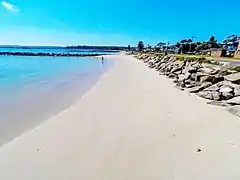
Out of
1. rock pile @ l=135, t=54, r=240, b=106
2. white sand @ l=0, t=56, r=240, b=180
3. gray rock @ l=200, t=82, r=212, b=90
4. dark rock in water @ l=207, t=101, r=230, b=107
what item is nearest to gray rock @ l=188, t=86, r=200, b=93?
rock pile @ l=135, t=54, r=240, b=106

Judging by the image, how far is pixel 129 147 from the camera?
5789 millimetres

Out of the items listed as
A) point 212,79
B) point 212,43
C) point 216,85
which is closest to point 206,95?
point 216,85

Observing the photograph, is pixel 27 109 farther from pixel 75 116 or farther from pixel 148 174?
pixel 148 174

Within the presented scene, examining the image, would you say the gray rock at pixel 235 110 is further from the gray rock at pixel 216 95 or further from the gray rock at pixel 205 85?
the gray rock at pixel 205 85

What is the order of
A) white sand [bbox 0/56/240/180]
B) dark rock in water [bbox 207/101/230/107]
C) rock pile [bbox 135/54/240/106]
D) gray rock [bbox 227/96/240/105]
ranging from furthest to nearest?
rock pile [bbox 135/54/240/106] → dark rock in water [bbox 207/101/230/107] → gray rock [bbox 227/96/240/105] → white sand [bbox 0/56/240/180]

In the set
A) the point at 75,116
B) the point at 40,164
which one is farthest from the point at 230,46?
the point at 40,164

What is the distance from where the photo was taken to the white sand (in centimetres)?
462

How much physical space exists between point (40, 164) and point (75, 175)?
2.74 ft

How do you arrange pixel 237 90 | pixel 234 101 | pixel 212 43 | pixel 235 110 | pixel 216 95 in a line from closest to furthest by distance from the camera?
pixel 235 110 < pixel 234 101 < pixel 237 90 < pixel 216 95 < pixel 212 43

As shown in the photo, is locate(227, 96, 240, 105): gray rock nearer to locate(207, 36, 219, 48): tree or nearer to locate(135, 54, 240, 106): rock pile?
locate(135, 54, 240, 106): rock pile

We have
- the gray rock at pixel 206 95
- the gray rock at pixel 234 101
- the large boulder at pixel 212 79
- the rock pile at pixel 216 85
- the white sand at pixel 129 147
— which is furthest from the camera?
the large boulder at pixel 212 79

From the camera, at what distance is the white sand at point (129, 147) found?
4.62 m

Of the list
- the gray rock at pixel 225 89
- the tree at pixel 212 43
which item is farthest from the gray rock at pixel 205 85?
the tree at pixel 212 43

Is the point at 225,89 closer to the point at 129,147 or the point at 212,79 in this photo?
the point at 212,79
